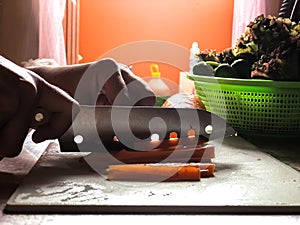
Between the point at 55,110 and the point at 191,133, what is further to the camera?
the point at 191,133

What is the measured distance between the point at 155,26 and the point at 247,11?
2.46ft

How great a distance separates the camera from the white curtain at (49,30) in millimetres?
1985

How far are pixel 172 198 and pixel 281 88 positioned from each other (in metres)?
0.48

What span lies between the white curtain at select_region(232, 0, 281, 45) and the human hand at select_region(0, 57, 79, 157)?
2130mm

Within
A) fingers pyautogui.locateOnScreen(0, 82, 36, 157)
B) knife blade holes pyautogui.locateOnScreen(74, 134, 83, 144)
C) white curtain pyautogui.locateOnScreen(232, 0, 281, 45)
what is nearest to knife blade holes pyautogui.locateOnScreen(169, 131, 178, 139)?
knife blade holes pyautogui.locateOnScreen(74, 134, 83, 144)

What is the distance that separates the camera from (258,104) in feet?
3.16

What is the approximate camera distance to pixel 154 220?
473 mm

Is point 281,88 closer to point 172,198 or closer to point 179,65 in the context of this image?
point 172,198

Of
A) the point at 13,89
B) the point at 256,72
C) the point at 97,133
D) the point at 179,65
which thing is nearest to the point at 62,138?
the point at 97,133

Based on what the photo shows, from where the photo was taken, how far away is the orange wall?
3.44 meters

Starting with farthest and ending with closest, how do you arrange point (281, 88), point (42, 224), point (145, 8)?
point (145, 8) < point (281, 88) < point (42, 224)

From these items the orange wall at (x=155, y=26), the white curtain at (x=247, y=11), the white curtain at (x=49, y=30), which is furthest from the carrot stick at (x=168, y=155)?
the orange wall at (x=155, y=26)

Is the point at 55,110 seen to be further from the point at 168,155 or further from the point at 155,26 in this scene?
the point at 155,26

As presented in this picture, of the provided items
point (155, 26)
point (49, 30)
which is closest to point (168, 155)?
point (49, 30)
